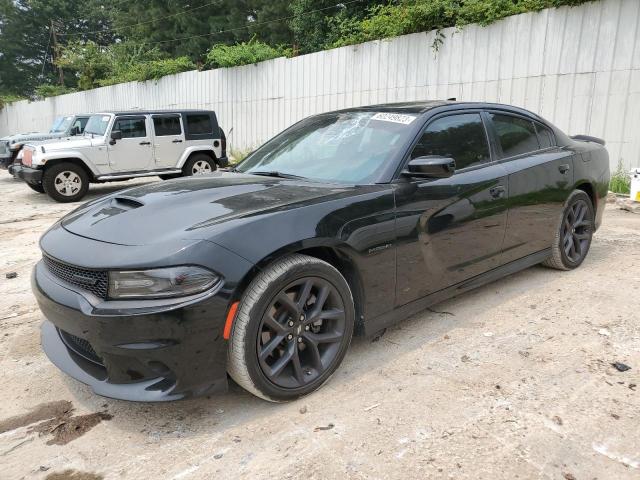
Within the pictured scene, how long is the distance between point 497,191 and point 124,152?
855 cm

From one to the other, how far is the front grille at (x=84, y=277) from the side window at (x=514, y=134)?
2.98m

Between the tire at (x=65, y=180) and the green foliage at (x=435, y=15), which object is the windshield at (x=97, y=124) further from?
the green foliage at (x=435, y=15)

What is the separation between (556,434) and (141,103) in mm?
21612

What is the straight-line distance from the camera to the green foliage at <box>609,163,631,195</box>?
7994 mm

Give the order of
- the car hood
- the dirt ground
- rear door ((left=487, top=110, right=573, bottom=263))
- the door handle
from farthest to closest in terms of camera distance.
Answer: rear door ((left=487, top=110, right=573, bottom=263)) → the door handle → the car hood → the dirt ground

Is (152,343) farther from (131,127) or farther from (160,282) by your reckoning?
(131,127)

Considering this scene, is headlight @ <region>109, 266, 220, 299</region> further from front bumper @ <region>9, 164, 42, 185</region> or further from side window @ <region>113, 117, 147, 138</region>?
side window @ <region>113, 117, 147, 138</region>

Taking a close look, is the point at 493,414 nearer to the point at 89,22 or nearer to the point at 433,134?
the point at 433,134

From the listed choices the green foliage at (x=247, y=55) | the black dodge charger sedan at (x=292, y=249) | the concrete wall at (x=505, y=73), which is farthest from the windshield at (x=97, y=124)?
the black dodge charger sedan at (x=292, y=249)

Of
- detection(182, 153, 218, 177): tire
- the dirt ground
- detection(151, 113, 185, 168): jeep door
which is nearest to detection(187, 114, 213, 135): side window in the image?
detection(151, 113, 185, 168): jeep door

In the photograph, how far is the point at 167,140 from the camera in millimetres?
10734

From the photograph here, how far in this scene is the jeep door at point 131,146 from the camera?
10172 millimetres

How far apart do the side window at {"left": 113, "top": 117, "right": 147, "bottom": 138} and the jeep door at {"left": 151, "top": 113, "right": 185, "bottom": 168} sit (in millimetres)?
236

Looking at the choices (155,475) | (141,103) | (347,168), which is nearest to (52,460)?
(155,475)
